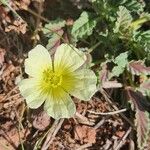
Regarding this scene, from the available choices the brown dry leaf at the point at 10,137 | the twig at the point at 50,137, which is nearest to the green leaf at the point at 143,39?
the twig at the point at 50,137

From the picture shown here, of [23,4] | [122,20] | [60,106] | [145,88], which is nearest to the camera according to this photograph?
[60,106]

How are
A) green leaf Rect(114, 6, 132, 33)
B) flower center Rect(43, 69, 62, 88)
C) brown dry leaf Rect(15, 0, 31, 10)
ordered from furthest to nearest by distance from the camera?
brown dry leaf Rect(15, 0, 31, 10)
green leaf Rect(114, 6, 132, 33)
flower center Rect(43, 69, 62, 88)

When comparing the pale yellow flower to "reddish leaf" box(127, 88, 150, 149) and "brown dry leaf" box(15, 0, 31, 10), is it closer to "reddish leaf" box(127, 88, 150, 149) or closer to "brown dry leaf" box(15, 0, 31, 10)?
"reddish leaf" box(127, 88, 150, 149)

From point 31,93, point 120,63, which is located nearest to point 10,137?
point 31,93

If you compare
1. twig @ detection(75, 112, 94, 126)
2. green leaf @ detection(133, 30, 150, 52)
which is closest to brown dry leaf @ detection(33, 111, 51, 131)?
twig @ detection(75, 112, 94, 126)

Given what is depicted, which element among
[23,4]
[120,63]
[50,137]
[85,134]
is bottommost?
[85,134]

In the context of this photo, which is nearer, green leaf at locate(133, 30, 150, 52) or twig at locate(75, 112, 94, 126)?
green leaf at locate(133, 30, 150, 52)

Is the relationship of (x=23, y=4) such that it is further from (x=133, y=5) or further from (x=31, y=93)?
(x=31, y=93)
